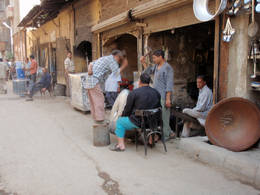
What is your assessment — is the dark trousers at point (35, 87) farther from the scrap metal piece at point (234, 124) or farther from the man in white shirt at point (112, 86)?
the scrap metal piece at point (234, 124)

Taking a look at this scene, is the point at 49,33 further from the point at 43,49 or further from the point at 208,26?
the point at 208,26

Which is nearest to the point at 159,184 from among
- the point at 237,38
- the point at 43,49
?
the point at 237,38

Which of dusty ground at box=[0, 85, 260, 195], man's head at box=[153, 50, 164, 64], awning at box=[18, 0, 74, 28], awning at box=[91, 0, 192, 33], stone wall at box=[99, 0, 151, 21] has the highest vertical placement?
awning at box=[18, 0, 74, 28]

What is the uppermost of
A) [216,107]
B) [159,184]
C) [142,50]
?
[142,50]

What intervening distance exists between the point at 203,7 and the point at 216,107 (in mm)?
1772

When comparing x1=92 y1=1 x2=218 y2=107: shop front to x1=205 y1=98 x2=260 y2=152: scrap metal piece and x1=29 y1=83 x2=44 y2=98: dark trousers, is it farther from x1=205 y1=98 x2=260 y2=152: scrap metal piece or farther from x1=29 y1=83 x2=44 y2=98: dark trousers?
x1=29 y1=83 x2=44 y2=98: dark trousers

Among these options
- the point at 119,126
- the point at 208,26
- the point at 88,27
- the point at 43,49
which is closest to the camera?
the point at 119,126

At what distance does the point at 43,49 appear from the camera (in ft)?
55.7

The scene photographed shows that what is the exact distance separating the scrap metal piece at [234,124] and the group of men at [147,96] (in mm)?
580

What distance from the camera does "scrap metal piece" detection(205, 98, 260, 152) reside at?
3.69 meters

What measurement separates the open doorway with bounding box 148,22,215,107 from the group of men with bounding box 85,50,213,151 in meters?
1.87

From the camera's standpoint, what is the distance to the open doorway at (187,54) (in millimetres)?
6914

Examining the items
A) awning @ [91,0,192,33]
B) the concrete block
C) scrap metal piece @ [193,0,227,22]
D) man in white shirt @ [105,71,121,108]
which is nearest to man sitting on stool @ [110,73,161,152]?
the concrete block

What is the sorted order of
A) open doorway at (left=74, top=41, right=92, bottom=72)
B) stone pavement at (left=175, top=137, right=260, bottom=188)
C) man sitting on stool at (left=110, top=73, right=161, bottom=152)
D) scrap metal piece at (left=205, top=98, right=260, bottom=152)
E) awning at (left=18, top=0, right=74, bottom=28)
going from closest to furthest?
stone pavement at (left=175, top=137, right=260, bottom=188), scrap metal piece at (left=205, top=98, right=260, bottom=152), man sitting on stool at (left=110, top=73, right=161, bottom=152), awning at (left=18, top=0, right=74, bottom=28), open doorway at (left=74, top=41, right=92, bottom=72)
